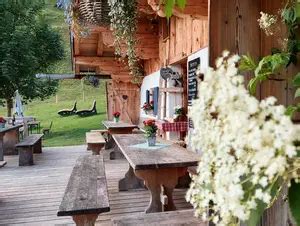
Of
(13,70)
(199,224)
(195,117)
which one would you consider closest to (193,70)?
(199,224)

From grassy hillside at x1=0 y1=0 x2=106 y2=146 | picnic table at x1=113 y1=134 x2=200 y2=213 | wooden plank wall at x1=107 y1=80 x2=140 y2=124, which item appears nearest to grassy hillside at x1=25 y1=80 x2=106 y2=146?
grassy hillside at x1=0 y1=0 x2=106 y2=146

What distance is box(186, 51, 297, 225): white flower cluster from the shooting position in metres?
0.40

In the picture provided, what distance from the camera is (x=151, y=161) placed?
3039mm

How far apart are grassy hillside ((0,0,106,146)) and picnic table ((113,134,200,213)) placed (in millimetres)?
7626

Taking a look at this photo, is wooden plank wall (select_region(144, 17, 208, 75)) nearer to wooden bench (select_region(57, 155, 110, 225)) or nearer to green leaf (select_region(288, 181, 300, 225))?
wooden bench (select_region(57, 155, 110, 225))

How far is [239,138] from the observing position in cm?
42

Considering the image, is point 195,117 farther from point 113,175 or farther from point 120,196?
point 113,175

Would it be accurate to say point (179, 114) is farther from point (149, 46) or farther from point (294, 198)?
point (294, 198)

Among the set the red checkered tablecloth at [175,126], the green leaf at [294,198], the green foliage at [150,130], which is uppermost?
the green leaf at [294,198]

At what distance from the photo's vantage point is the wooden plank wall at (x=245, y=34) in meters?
1.48

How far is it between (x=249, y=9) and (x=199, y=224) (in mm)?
1203

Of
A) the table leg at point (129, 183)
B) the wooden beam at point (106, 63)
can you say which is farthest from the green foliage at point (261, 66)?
the wooden beam at point (106, 63)

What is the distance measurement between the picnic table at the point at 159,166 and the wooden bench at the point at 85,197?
1.19 ft

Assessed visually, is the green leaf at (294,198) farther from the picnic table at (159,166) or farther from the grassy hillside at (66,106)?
the grassy hillside at (66,106)
